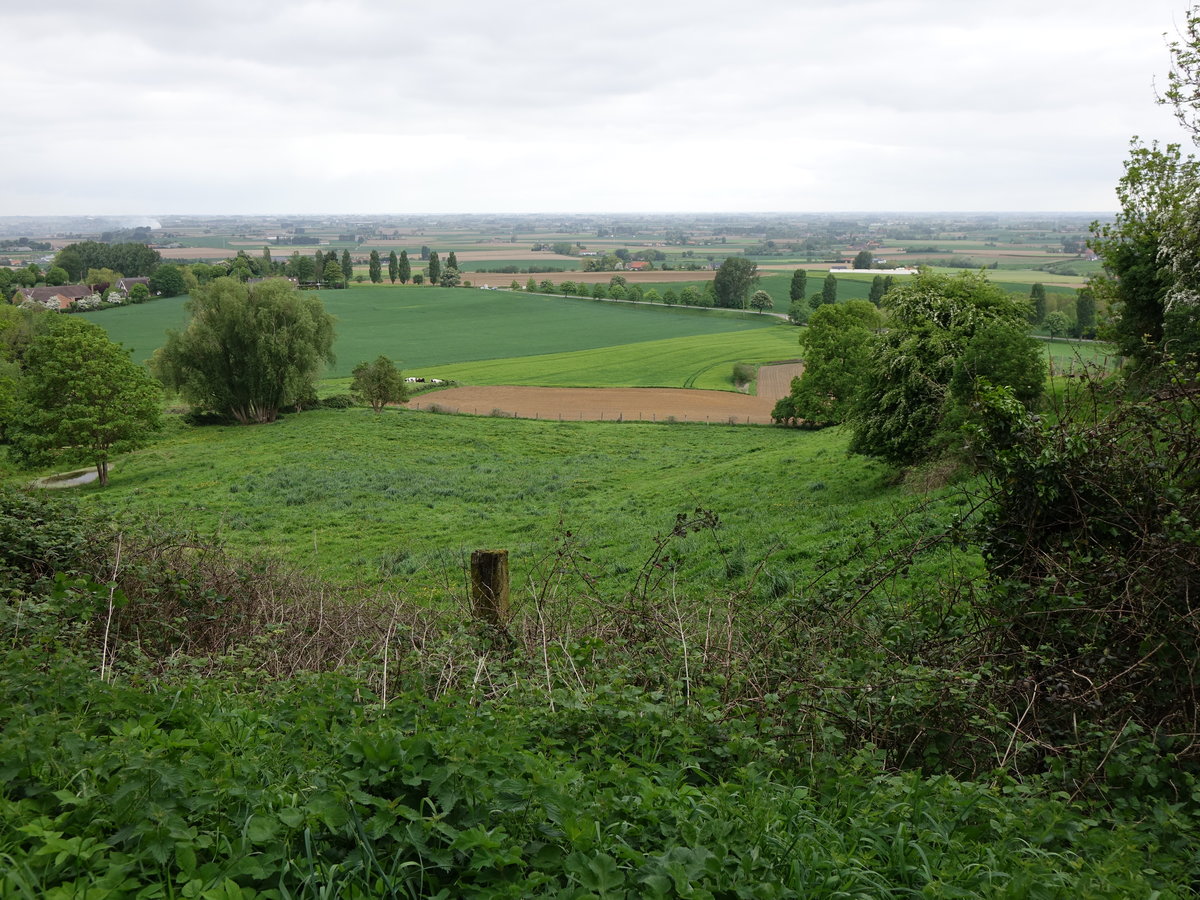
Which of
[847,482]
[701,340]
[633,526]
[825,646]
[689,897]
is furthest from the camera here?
[701,340]

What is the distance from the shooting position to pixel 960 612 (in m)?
6.02

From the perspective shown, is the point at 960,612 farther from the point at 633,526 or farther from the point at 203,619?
the point at 633,526

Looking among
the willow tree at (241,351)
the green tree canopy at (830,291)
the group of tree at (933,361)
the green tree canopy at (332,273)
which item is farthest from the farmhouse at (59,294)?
the group of tree at (933,361)

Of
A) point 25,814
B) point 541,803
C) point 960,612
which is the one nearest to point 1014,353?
point 960,612

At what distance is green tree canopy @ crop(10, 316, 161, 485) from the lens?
33.2 m

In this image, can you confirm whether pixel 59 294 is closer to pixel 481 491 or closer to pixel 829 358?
pixel 829 358

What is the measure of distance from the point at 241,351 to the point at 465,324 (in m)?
56.1

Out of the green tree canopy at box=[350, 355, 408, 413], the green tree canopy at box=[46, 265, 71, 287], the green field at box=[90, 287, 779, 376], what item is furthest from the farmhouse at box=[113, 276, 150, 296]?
the green tree canopy at box=[350, 355, 408, 413]

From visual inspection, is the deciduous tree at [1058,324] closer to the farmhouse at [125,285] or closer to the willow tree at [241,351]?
the willow tree at [241,351]

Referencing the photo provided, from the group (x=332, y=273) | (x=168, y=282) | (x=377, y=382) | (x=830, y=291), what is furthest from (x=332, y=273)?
(x=377, y=382)

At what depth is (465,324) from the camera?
336 feet

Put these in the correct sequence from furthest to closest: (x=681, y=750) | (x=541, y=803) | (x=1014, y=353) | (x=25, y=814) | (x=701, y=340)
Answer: (x=701, y=340) → (x=1014, y=353) → (x=681, y=750) → (x=541, y=803) → (x=25, y=814)

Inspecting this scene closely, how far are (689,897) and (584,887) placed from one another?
0.38m

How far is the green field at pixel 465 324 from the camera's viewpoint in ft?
274
